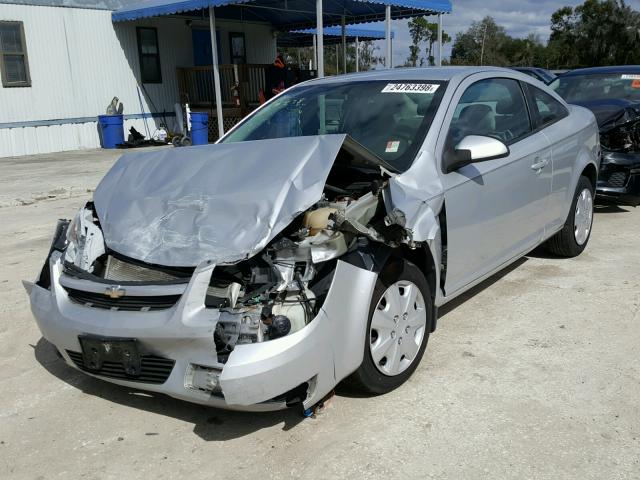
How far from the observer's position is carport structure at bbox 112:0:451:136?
1446 centimetres

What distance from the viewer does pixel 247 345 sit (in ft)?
8.63

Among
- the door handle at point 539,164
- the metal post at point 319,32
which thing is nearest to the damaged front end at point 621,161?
the door handle at point 539,164

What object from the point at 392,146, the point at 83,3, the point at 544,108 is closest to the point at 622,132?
the point at 544,108

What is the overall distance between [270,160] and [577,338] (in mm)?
2249

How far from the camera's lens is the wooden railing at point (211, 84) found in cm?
1712

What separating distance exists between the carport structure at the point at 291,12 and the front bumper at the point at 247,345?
11488mm

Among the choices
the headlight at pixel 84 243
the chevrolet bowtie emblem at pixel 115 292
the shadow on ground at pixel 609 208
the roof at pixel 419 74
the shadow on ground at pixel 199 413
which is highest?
the roof at pixel 419 74

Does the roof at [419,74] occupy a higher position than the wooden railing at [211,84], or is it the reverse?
the roof at [419,74]

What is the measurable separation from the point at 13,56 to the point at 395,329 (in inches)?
564

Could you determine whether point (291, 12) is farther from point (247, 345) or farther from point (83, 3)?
point (247, 345)

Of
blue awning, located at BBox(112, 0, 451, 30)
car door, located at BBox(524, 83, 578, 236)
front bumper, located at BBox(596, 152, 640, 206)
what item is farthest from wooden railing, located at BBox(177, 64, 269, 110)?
car door, located at BBox(524, 83, 578, 236)

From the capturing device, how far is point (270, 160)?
3344 millimetres

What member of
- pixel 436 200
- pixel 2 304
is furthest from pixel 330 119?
pixel 2 304

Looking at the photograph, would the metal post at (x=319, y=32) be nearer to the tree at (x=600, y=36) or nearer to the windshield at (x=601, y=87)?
the windshield at (x=601, y=87)
